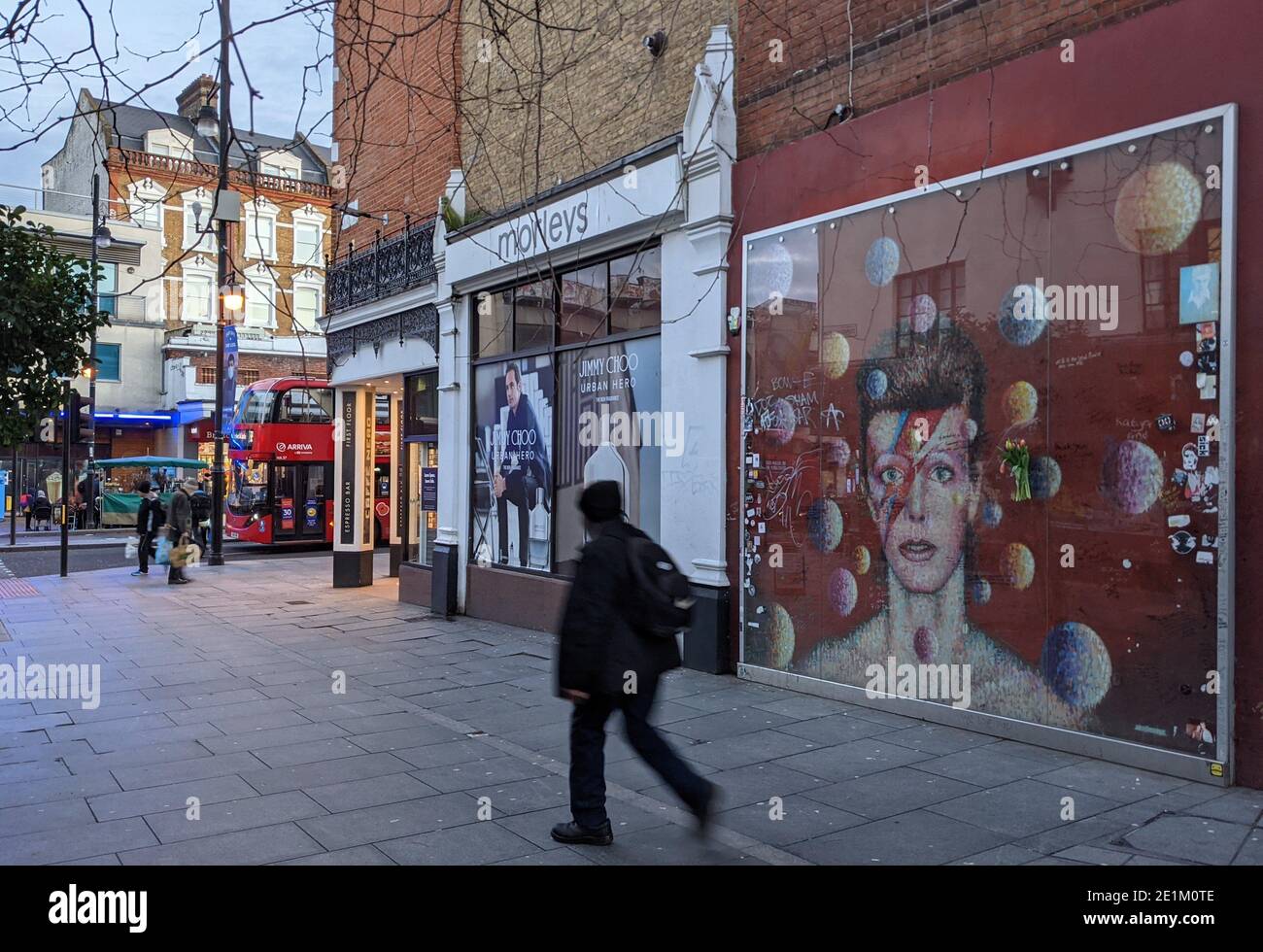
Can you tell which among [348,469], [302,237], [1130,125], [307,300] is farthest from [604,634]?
[302,237]

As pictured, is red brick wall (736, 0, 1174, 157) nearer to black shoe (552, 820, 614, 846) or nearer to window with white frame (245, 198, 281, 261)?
window with white frame (245, 198, 281, 261)

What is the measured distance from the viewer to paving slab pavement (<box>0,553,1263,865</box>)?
479 centimetres

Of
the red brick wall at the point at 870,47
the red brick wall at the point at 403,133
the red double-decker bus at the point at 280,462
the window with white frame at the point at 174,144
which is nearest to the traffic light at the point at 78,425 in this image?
the red double-decker bus at the point at 280,462

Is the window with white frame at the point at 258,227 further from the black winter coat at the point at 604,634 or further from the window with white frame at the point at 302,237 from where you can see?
the window with white frame at the point at 302,237

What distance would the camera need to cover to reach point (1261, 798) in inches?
210

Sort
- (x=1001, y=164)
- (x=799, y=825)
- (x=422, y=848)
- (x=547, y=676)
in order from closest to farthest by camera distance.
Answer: (x=422, y=848) < (x=799, y=825) < (x=1001, y=164) < (x=547, y=676)

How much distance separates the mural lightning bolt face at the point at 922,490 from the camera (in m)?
7.09

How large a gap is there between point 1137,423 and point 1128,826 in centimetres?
234

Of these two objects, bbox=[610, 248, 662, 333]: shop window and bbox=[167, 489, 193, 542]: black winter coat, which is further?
bbox=[167, 489, 193, 542]: black winter coat

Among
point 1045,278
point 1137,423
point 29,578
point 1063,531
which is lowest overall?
point 29,578

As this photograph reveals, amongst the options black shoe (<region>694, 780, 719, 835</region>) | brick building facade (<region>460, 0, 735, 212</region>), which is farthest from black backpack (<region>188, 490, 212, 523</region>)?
black shoe (<region>694, 780, 719, 835</region>)

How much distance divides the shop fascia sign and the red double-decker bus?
1272 centimetres

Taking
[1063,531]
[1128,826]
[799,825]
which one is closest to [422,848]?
[799,825]

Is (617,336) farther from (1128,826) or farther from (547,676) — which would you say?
(1128,826)
